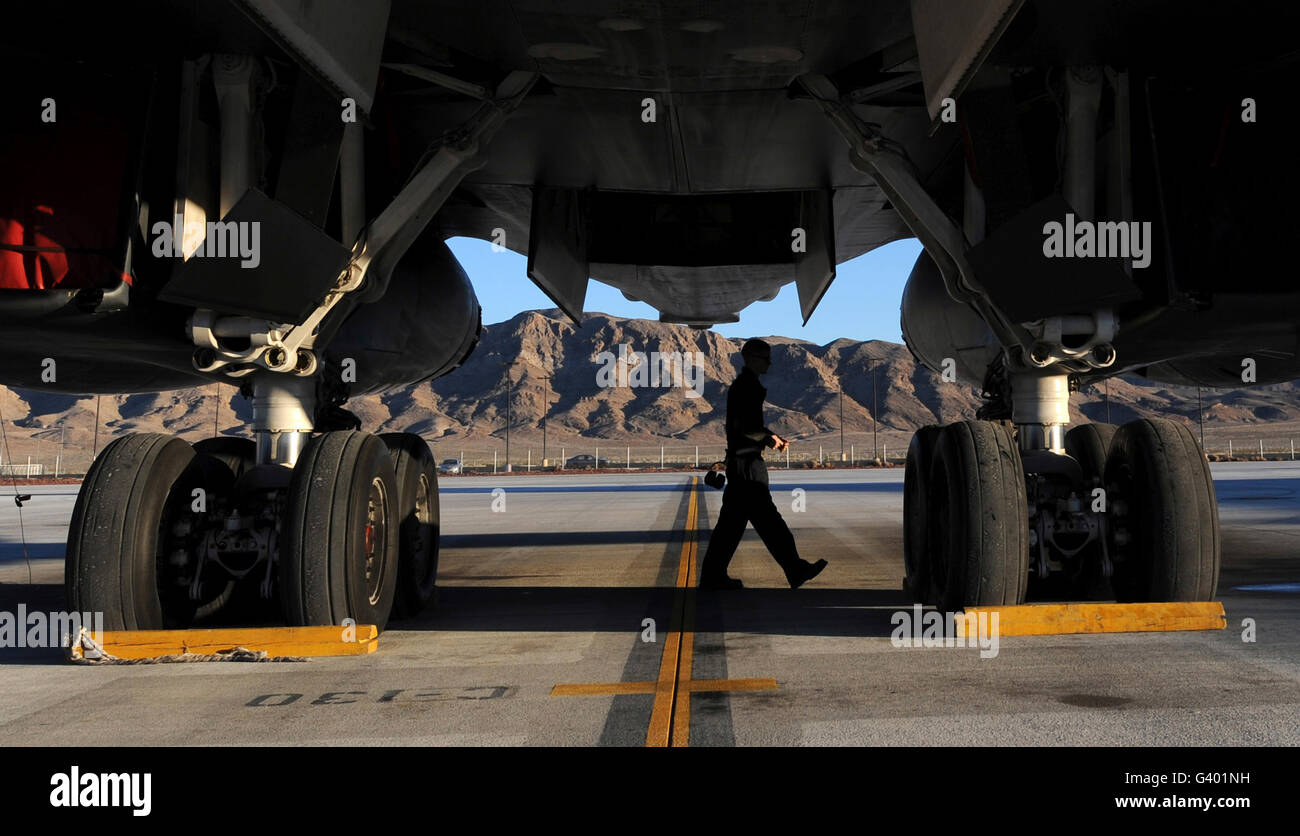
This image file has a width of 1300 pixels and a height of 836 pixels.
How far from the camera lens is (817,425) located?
183 meters

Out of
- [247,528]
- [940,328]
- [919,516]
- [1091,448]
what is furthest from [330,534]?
[940,328]

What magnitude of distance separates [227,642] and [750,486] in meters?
4.02

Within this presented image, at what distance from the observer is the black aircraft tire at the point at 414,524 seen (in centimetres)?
789

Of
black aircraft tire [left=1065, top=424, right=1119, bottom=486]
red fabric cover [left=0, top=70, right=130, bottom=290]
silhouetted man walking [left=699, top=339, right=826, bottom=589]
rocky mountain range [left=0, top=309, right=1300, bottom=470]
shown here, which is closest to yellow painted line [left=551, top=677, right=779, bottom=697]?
silhouetted man walking [left=699, top=339, right=826, bottom=589]

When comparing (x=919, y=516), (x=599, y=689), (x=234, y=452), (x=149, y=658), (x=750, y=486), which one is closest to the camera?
(x=599, y=689)

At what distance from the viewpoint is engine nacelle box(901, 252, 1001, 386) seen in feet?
33.8

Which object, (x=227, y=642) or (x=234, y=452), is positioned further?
(x=234, y=452)

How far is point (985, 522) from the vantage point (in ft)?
20.6

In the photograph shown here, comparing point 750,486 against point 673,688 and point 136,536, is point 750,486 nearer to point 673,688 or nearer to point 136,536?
point 673,688

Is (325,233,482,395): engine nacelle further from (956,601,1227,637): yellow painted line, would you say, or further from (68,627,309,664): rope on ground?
(956,601,1227,637): yellow painted line

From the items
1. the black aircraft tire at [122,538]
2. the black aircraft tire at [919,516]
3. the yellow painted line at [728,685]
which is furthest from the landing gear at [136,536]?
the black aircraft tire at [919,516]

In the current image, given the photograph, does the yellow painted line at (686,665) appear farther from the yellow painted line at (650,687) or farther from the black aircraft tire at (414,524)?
the black aircraft tire at (414,524)
